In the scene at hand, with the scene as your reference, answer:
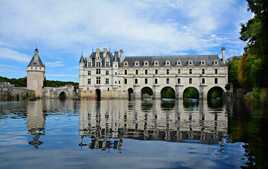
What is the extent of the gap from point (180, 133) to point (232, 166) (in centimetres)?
650

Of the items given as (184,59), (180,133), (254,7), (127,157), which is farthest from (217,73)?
(127,157)

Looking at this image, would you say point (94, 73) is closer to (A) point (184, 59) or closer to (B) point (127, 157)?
(A) point (184, 59)

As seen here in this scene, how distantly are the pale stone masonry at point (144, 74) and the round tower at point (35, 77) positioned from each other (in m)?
13.6

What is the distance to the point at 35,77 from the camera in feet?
303

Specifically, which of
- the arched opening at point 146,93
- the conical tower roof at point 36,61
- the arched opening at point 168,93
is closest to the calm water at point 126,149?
the conical tower roof at point 36,61

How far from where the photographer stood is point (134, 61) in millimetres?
87875

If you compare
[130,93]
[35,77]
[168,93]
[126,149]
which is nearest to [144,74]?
[130,93]

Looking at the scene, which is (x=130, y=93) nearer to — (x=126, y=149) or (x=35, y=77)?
(x=35, y=77)

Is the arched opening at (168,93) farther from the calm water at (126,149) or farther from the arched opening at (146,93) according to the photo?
the calm water at (126,149)

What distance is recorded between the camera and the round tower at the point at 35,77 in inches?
3620

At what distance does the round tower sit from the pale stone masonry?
44.5 feet

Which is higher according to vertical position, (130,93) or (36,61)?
(36,61)

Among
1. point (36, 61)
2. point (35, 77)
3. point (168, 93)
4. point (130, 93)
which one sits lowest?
point (130, 93)

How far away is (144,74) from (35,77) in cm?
3166
